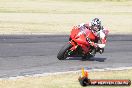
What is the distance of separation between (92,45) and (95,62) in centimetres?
70

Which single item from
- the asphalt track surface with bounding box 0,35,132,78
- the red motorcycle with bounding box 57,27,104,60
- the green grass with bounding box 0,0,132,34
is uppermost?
the red motorcycle with bounding box 57,27,104,60

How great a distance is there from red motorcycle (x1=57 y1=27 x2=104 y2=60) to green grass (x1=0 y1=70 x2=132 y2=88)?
3.29m

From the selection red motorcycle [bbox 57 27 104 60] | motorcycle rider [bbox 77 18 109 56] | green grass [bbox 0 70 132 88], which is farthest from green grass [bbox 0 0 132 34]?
green grass [bbox 0 70 132 88]

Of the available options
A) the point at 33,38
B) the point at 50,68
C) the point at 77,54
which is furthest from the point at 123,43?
the point at 50,68

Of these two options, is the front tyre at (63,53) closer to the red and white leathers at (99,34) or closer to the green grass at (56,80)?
the red and white leathers at (99,34)

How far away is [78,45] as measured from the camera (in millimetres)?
20531

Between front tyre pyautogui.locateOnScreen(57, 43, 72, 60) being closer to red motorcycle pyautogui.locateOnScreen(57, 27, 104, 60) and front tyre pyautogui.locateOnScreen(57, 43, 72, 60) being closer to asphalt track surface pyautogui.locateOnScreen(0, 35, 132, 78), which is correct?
red motorcycle pyautogui.locateOnScreen(57, 27, 104, 60)

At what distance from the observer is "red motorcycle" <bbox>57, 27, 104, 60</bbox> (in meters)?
20.5

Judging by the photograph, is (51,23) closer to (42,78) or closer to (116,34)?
(116,34)

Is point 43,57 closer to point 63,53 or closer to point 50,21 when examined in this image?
point 63,53

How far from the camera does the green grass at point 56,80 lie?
1442 centimetres

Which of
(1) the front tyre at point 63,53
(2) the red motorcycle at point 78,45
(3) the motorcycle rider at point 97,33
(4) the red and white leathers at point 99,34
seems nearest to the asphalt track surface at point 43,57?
(1) the front tyre at point 63,53

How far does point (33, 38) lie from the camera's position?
93.0 ft

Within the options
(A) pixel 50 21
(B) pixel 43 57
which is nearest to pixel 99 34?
(B) pixel 43 57
